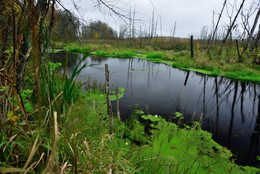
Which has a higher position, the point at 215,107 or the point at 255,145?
Answer: the point at 215,107

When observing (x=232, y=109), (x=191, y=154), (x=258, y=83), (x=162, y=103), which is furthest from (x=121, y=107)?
(x=258, y=83)

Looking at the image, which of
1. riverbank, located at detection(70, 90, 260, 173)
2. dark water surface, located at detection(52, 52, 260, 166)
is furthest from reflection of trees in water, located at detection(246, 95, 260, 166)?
riverbank, located at detection(70, 90, 260, 173)

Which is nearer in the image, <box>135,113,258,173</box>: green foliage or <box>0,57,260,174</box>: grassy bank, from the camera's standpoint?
<box>0,57,260,174</box>: grassy bank

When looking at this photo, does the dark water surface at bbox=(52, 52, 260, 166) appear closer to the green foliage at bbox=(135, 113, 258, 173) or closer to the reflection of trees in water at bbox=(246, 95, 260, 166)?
the reflection of trees in water at bbox=(246, 95, 260, 166)

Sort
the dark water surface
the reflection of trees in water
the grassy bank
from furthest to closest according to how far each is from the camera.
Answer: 1. the dark water surface
2. the reflection of trees in water
3. the grassy bank

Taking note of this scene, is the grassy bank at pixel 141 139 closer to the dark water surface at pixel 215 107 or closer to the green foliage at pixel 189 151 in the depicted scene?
the green foliage at pixel 189 151

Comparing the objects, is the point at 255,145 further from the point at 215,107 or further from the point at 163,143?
the point at 163,143

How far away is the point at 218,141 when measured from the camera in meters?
2.34

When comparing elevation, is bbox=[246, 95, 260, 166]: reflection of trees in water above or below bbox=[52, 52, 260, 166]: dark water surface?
below

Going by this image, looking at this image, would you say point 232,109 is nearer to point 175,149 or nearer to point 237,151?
point 237,151

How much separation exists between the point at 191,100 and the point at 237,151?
1.89 metres

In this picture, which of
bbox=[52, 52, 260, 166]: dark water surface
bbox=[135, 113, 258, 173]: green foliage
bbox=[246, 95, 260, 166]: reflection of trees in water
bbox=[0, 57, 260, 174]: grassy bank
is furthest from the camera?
bbox=[52, 52, 260, 166]: dark water surface

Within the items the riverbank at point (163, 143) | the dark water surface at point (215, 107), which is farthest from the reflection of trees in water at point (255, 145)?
the riverbank at point (163, 143)

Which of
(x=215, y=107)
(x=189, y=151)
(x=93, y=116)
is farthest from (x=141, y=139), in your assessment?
(x=215, y=107)
